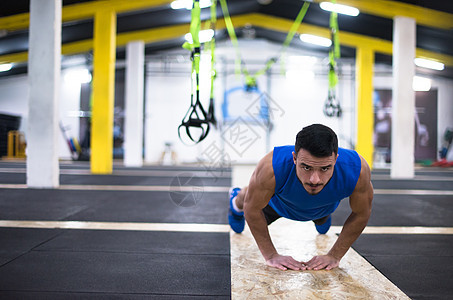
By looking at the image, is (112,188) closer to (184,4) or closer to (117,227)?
(117,227)

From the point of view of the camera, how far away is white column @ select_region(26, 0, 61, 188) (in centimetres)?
526

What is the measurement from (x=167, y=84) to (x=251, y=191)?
42.6ft

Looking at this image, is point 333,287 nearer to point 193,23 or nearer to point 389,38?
point 193,23

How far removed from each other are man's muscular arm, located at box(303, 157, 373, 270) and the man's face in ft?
0.83

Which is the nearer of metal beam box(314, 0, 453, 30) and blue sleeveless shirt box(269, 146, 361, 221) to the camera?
blue sleeveless shirt box(269, 146, 361, 221)

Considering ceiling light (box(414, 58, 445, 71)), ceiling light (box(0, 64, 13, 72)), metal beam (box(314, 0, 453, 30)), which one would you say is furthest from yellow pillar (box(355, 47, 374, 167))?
ceiling light (box(0, 64, 13, 72))

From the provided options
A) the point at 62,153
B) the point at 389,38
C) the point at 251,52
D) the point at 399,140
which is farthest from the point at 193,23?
the point at 62,153

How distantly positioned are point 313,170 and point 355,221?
1.56ft

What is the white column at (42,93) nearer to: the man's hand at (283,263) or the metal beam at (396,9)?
the man's hand at (283,263)

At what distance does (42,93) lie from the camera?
528 cm

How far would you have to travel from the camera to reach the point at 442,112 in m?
14.3

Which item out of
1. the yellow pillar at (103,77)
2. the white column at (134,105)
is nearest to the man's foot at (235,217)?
the yellow pillar at (103,77)

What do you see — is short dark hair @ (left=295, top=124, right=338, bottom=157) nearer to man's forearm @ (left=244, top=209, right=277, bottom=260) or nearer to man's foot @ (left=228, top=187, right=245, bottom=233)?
man's forearm @ (left=244, top=209, right=277, bottom=260)

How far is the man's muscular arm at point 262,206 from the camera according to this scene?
179 cm
